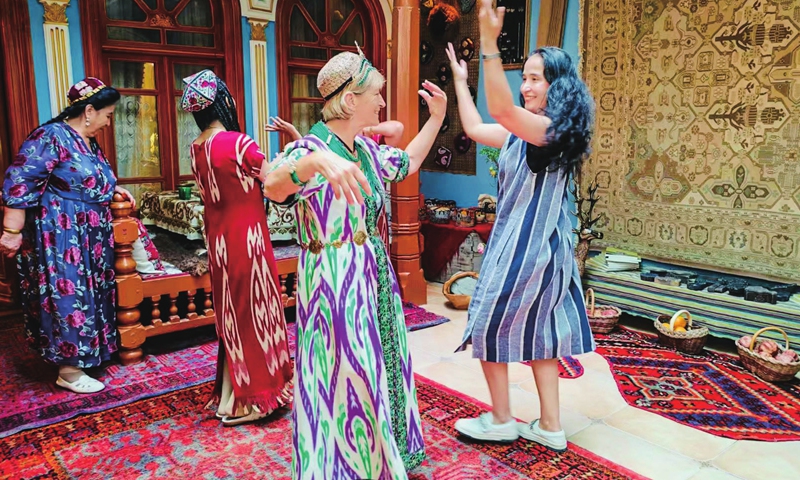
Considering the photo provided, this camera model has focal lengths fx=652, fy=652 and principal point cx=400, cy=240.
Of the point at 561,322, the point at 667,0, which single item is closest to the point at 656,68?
the point at 667,0

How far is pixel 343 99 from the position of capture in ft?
7.34

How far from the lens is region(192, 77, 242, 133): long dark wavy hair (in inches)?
122

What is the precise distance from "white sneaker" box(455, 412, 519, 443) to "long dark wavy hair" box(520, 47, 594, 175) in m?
1.25

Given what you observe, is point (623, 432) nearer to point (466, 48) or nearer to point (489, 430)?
point (489, 430)

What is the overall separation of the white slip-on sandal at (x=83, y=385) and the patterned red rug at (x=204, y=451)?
0.34 m

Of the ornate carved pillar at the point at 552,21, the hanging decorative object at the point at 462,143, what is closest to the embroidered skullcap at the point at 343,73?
the ornate carved pillar at the point at 552,21

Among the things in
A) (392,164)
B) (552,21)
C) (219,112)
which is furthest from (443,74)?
(392,164)

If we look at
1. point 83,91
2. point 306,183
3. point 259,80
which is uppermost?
point 259,80

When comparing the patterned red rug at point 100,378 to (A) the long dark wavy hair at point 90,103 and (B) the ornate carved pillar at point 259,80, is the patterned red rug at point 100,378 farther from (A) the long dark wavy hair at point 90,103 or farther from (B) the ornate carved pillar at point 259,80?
(B) the ornate carved pillar at point 259,80

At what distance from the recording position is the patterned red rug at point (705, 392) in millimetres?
3402

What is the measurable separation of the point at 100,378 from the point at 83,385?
21 centimetres

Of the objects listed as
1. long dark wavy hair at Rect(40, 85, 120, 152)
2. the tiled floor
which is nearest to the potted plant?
the tiled floor

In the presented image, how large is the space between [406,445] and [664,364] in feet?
7.97

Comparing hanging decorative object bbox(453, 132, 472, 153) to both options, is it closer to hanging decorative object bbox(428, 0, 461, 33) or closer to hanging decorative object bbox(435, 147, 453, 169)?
hanging decorative object bbox(435, 147, 453, 169)
